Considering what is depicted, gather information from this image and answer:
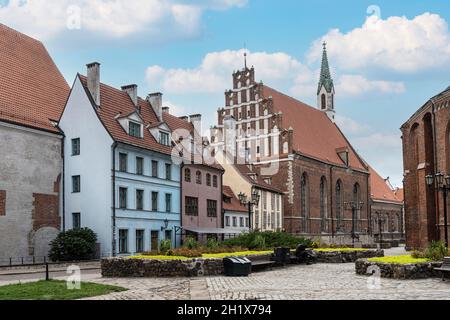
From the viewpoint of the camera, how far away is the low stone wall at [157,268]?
2002 cm

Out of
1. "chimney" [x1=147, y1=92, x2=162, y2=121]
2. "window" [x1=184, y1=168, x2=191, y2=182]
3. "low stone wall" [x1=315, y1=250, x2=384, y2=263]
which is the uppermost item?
"chimney" [x1=147, y1=92, x2=162, y2=121]

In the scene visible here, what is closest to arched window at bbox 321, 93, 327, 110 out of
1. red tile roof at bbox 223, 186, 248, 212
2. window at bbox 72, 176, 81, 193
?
red tile roof at bbox 223, 186, 248, 212

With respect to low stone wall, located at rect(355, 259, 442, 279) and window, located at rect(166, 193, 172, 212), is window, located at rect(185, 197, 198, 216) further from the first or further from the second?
low stone wall, located at rect(355, 259, 442, 279)

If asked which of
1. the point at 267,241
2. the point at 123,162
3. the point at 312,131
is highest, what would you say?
the point at 312,131

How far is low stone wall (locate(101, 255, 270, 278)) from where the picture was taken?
20016 mm

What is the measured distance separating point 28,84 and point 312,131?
4310cm

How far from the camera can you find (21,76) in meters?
36.9

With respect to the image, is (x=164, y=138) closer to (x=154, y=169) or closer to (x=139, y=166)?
(x=154, y=169)

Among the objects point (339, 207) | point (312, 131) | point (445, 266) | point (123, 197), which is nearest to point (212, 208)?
point (123, 197)

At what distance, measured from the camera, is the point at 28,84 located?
1457 inches

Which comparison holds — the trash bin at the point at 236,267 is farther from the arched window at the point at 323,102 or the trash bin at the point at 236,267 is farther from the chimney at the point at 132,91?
the arched window at the point at 323,102

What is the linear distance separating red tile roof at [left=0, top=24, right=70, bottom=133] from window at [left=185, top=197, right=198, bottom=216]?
468 inches
